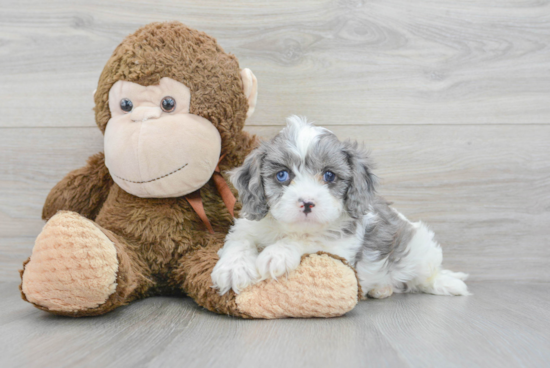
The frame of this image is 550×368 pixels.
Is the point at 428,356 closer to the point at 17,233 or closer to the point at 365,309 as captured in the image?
the point at 365,309

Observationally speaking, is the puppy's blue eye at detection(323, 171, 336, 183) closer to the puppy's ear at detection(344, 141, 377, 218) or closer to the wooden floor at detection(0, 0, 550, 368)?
the puppy's ear at detection(344, 141, 377, 218)

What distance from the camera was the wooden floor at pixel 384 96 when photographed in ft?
7.42

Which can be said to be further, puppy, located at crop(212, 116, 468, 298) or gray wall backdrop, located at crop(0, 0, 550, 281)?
gray wall backdrop, located at crop(0, 0, 550, 281)

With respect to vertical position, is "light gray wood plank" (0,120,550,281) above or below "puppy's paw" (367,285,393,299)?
above

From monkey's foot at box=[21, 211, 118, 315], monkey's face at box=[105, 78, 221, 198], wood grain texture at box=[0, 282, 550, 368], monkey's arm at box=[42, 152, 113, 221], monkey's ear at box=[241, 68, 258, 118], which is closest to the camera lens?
wood grain texture at box=[0, 282, 550, 368]

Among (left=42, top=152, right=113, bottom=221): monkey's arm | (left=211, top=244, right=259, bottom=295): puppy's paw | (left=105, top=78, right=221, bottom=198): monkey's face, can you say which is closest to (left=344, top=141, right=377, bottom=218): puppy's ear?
(left=211, top=244, right=259, bottom=295): puppy's paw

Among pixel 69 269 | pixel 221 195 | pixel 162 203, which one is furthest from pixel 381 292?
pixel 69 269

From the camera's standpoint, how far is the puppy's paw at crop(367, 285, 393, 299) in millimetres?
1893

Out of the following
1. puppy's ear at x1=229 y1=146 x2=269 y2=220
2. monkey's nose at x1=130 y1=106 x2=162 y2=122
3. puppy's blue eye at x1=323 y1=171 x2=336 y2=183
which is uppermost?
monkey's nose at x1=130 y1=106 x2=162 y2=122

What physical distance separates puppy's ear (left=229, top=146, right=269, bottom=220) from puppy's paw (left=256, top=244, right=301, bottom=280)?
0.16 meters

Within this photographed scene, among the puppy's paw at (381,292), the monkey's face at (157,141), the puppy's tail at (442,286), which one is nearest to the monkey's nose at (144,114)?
the monkey's face at (157,141)

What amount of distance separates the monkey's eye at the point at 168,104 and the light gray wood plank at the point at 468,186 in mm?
641

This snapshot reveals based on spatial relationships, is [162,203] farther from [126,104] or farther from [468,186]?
[468,186]

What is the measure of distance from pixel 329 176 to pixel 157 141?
0.63m
